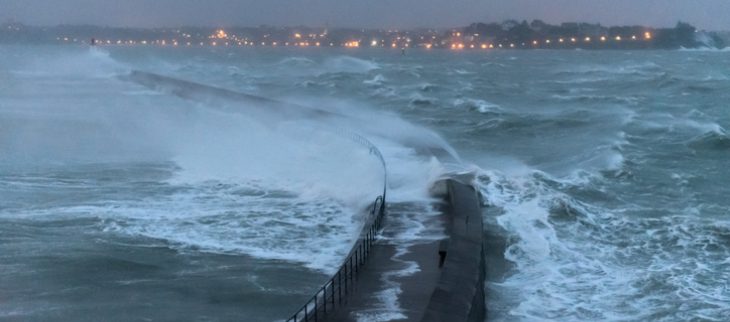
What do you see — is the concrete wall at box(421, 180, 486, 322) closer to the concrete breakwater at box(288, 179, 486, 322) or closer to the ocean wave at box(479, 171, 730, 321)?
the concrete breakwater at box(288, 179, 486, 322)

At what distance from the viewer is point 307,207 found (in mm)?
16359

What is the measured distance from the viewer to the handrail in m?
9.30

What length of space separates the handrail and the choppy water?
594 mm

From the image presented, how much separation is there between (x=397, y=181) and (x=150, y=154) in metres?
9.13

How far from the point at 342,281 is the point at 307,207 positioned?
5.90 m

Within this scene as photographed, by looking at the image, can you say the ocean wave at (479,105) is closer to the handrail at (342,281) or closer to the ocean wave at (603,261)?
the ocean wave at (603,261)

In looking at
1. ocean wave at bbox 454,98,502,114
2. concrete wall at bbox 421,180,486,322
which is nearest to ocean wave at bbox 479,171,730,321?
concrete wall at bbox 421,180,486,322

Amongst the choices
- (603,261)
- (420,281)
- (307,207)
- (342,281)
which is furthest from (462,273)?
(307,207)

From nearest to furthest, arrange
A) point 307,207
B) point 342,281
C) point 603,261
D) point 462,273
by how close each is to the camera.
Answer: point 462,273, point 342,281, point 603,261, point 307,207

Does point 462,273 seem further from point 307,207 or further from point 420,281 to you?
point 307,207

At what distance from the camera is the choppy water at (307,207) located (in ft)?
35.8

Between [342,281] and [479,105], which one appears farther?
[479,105]

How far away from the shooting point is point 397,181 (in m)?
17.8

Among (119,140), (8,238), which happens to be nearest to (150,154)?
(119,140)
